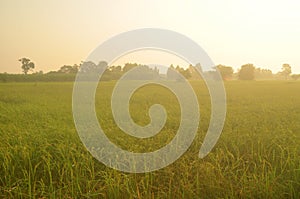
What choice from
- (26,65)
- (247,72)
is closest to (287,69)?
(247,72)

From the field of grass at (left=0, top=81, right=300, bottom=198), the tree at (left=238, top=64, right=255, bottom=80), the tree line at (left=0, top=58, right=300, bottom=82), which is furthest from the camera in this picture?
the tree at (left=238, top=64, right=255, bottom=80)

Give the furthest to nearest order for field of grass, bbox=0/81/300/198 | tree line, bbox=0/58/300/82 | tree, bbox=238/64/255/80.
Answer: tree, bbox=238/64/255/80 < tree line, bbox=0/58/300/82 < field of grass, bbox=0/81/300/198

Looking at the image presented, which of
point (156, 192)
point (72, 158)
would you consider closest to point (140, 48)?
point (72, 158)

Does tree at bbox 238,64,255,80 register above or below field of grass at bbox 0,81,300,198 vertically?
above

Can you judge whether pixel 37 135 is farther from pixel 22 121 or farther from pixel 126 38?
pixel 126 38

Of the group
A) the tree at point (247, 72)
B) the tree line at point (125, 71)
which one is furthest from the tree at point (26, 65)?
the tree at point (247, 72)

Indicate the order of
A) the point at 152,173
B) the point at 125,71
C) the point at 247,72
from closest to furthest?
1. the point at 152,173
2. the point at 125,71
3. the point at 247,72

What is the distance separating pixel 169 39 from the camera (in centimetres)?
465

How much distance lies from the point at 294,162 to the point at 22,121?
5.70 m

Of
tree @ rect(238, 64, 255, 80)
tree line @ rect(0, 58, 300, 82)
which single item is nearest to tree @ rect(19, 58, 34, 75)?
tree line @ rect(0, 58, 300, 82)

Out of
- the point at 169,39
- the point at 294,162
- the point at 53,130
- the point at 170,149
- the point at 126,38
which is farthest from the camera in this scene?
the point at 53,130

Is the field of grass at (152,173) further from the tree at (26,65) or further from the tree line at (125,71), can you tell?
the tree at (26,65)

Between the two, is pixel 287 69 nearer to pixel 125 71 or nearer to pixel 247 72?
pixel 247 72

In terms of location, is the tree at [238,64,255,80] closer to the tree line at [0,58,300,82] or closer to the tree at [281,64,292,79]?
the tree line at [0,58,300,82]
